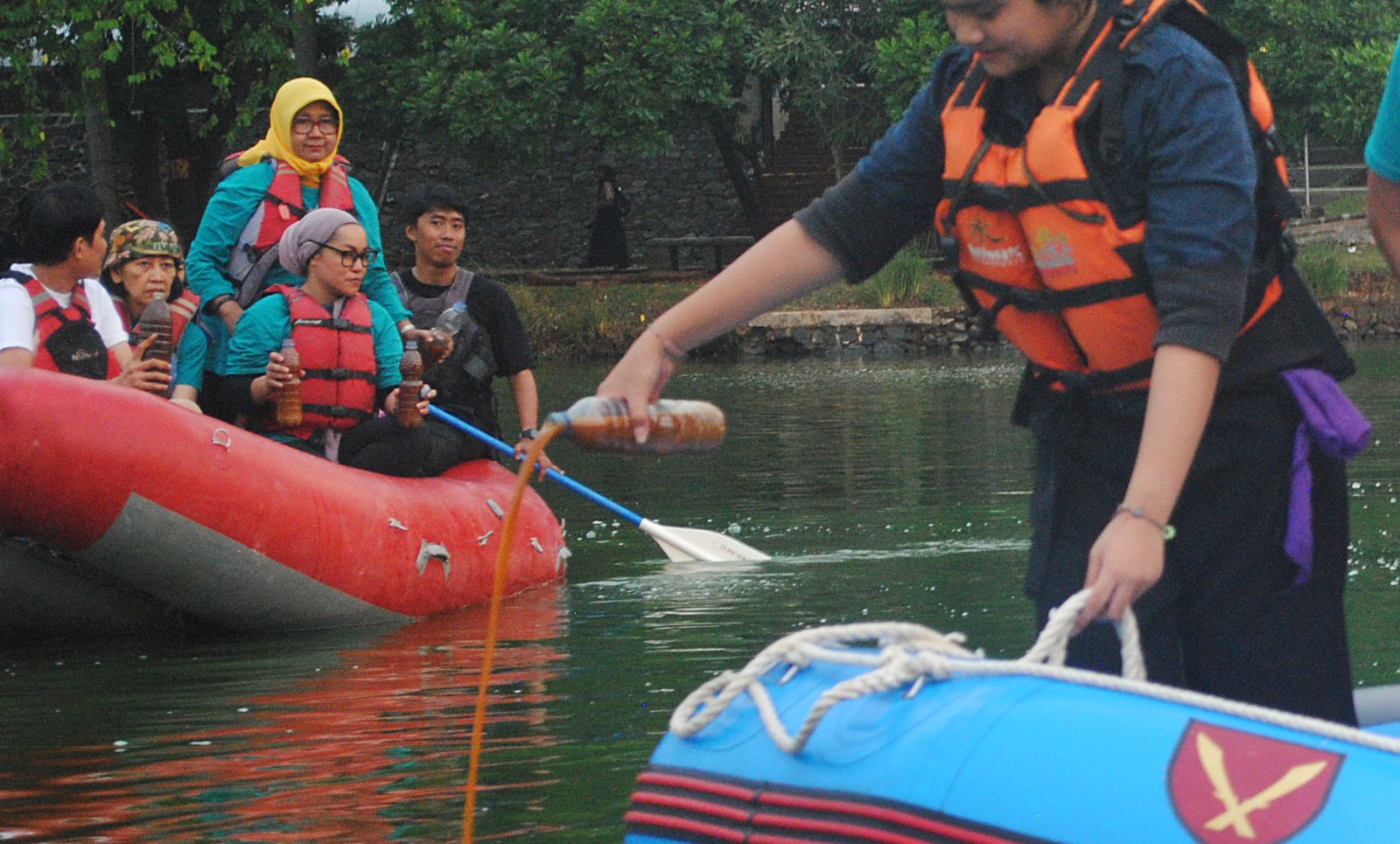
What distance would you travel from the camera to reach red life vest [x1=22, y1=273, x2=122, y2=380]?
5.89 m

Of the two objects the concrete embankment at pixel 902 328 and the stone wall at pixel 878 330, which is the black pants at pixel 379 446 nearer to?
the concrete embankment at pixel 902 328

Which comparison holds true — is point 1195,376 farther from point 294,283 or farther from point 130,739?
point 294,283

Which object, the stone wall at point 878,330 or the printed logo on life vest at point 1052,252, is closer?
the printed logo on life vest at point 1052,252

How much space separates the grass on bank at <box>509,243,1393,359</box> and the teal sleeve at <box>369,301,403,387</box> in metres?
14.4

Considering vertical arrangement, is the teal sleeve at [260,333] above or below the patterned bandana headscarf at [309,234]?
below

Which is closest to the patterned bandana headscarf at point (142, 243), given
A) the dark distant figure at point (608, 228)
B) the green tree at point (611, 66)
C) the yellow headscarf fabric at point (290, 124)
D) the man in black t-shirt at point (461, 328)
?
the yellow headscarf fabric at point (290, 124)

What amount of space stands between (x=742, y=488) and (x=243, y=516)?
14.5 ft

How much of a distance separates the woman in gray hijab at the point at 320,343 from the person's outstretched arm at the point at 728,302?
3825 millimetres

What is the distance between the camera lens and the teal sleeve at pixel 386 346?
21.3ft

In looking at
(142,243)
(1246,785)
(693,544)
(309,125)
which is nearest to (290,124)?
(309,125)

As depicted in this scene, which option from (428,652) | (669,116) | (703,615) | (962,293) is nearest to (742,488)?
(703,615)

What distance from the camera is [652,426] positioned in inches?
93.5

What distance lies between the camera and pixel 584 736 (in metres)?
4.52

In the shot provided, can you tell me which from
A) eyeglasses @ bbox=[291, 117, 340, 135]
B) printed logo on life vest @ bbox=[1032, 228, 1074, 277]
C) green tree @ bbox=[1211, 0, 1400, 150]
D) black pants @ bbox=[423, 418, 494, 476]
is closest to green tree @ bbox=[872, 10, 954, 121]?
green tree @ bbox=[1211, 0, 1400, 150]
